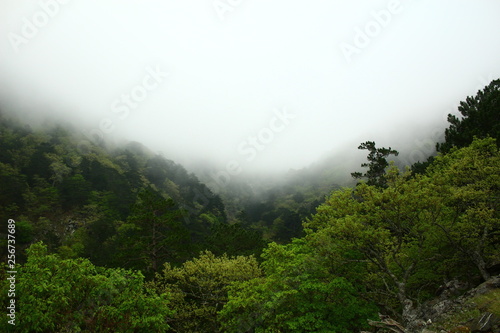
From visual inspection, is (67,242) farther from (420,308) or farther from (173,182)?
(420,308)

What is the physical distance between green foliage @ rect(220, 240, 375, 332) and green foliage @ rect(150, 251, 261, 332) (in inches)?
142

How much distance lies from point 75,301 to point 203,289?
473 inches

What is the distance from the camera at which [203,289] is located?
83.0 ft

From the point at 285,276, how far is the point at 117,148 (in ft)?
356

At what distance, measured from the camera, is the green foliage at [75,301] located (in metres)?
13.0

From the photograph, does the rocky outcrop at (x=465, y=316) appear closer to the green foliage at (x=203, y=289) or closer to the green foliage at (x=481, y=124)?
the green foliage at (x=203, y=289)

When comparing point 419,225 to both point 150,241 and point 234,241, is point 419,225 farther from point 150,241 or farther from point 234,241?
point 234,241

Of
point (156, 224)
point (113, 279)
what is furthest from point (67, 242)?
point (113, 279)

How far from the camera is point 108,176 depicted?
76438 mm

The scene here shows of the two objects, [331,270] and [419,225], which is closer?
[419,225]

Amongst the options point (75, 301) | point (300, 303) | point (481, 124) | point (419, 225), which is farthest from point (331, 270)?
point (481, 124)

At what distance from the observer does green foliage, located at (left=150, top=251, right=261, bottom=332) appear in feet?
78.0

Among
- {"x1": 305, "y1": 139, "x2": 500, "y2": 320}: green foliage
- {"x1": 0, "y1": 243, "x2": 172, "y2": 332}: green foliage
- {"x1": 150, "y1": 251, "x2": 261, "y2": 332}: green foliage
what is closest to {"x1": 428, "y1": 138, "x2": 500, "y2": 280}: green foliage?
{"x1": 305, "y1": 139, "x2": 500, "y2": 320}: green foliage

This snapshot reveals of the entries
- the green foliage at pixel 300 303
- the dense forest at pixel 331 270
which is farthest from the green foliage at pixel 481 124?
the green foliage at pixel 300 303
